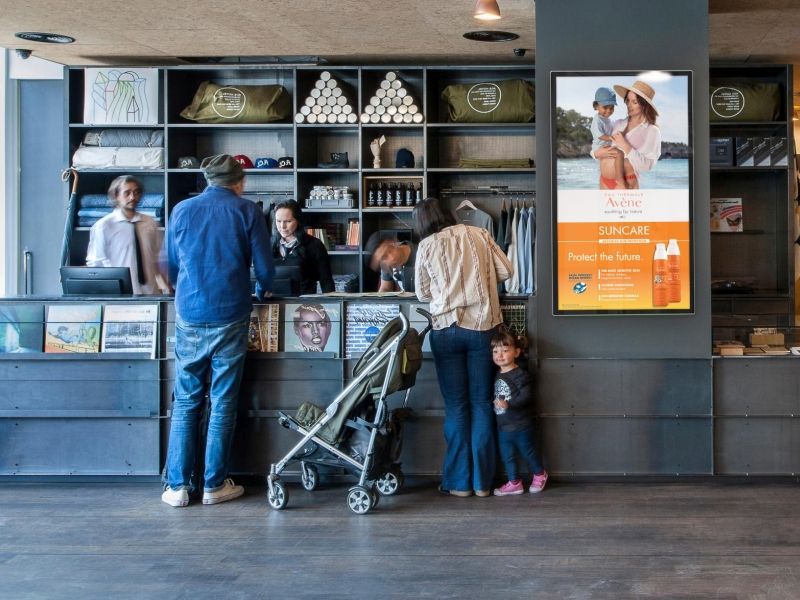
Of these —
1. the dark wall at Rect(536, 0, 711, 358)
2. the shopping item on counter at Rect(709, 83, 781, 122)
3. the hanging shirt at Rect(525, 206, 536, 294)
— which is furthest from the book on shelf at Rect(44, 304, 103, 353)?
the shopping item on counter at Rect(709, 83, 781, 122)

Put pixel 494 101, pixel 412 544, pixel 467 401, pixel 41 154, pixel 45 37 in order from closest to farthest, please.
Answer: pixel 412 544 → pixel 467 401 → pixel 45 37 → pixel 494 101 → pixel 41 154

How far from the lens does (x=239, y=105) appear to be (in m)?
7.85

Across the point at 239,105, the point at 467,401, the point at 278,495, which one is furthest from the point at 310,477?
the point at 239,105

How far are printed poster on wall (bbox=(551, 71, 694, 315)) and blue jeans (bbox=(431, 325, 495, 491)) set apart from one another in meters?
0.54

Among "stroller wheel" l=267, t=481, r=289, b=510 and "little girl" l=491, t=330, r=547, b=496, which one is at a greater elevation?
"little girl" l=491, t=330, r=547, b=496

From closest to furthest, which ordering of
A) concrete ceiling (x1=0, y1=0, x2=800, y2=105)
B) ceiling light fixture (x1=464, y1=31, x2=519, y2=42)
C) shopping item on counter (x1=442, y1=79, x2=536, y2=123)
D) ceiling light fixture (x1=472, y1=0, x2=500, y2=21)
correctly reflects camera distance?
ceiling light fixture (x1=472, y1=0, x2=500, y2=21) < concrete ceiling (x1=0, y1=0, x2=800, y2=105) < ceiling light fixture (x1=464, y1=31, x2=519, y2=42) < shopping item on counter (x1=442, y1=79, x2=536, y2=123)

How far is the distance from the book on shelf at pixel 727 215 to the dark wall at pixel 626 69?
313 cm

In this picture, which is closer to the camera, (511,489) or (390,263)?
(511,489)

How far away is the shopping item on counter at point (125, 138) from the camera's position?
785cm

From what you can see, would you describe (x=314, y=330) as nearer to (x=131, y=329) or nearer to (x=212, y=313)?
(x=212, y=313)

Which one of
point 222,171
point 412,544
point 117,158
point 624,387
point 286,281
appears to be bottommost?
point 412,544

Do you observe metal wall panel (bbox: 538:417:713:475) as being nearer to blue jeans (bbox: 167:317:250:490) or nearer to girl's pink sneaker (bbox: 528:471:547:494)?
girl's pink sneaker (bbox: 528:471:547:494)

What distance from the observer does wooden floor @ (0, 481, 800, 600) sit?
366cm

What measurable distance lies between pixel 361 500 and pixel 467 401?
0.76m
